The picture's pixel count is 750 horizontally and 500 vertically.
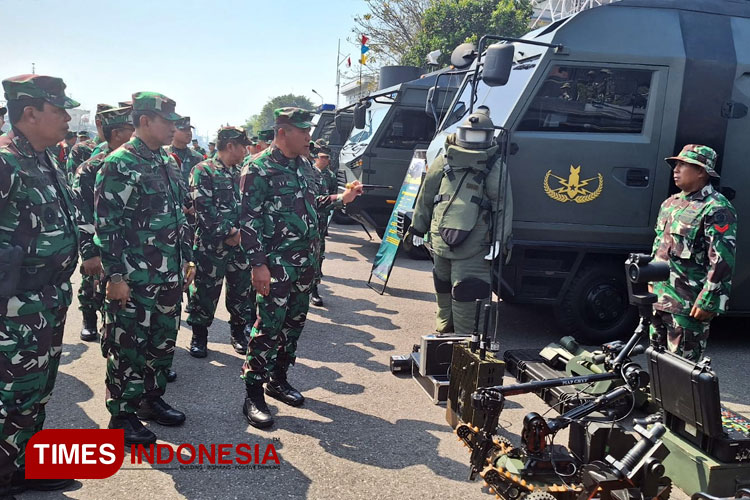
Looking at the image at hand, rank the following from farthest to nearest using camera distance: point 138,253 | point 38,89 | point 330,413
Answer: point 330,413
point 138,253
point 38,89

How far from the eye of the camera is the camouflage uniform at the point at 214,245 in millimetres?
4844

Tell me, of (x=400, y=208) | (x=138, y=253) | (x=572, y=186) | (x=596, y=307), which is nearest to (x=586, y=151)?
(x=572, y=186)

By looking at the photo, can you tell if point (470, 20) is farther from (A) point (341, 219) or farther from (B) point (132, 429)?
(B) point (132, 429)

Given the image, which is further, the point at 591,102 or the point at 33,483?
the point at 591,102

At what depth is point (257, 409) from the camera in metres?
3.64

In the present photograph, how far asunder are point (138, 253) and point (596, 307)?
3873 millimetres

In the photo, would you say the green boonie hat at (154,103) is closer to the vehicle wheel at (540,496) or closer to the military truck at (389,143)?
the vehicle wheel at (540,496)

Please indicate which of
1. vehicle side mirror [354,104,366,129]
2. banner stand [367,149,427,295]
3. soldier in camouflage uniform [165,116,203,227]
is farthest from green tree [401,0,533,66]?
soldier in camouflage uniform [165,116,203,227]

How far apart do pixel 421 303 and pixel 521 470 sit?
4.43 m

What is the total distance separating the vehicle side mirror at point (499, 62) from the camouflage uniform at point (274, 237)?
5.58ft

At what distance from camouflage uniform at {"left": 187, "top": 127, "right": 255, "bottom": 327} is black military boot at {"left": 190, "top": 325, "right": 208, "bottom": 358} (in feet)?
0.18

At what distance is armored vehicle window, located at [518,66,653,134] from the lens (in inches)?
193

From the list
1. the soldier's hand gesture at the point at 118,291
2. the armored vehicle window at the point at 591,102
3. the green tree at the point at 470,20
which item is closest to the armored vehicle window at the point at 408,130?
the armored vehicle window at the point at 591,102

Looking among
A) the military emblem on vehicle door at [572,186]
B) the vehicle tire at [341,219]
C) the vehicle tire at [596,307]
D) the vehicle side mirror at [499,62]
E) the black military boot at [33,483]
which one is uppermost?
the vehicle side mirror at [499,62]
